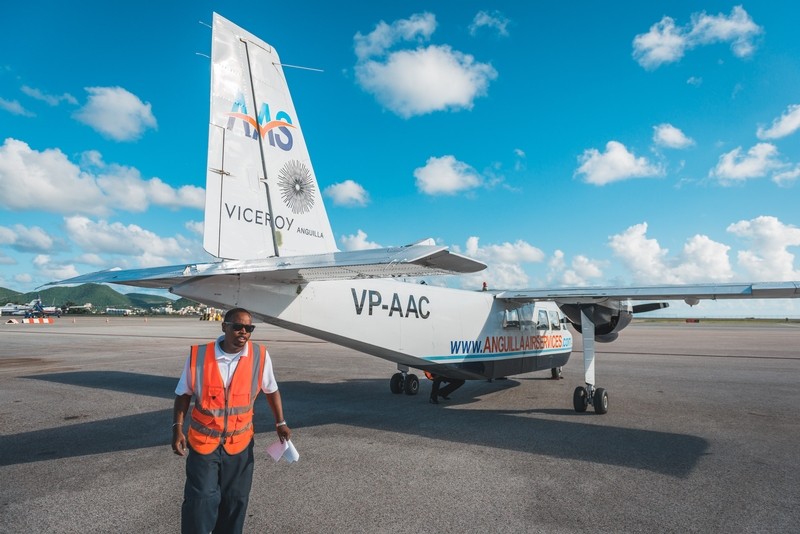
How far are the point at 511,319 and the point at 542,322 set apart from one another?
6.19 feet

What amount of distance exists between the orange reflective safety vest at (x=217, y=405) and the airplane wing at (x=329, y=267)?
1351mm

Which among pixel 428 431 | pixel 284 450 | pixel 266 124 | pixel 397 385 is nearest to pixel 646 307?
pixel 397 385

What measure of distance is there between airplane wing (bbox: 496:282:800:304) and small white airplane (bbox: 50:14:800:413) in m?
0.03

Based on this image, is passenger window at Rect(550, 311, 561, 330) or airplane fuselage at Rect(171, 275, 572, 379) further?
passenger window at Rect(550, 311, 561, 330)

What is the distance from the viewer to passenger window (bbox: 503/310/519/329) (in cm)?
1200

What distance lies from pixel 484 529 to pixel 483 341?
6732 mm

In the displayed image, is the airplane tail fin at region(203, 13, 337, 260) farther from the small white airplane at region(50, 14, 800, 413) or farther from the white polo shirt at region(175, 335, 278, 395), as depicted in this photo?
the white polo shirt at region(175, 335, 278, 395)

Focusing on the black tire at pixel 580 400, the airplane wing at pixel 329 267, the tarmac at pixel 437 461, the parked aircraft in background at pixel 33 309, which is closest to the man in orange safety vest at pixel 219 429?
the tarmac at pixel 437 461

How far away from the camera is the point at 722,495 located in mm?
5426

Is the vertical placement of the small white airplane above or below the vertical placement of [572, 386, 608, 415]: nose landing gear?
above

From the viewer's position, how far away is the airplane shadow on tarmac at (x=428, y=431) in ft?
22.7

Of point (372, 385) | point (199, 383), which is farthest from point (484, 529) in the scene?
point (372, 385)

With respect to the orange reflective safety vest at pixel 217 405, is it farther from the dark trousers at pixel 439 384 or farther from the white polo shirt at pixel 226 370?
the dark trousers at pixel 439 384

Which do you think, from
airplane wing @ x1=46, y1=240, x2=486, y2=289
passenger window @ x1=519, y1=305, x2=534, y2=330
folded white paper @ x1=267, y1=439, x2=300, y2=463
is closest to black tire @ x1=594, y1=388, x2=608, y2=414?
passenger window @ x1=519, y1=305, x2=534, y2=330
